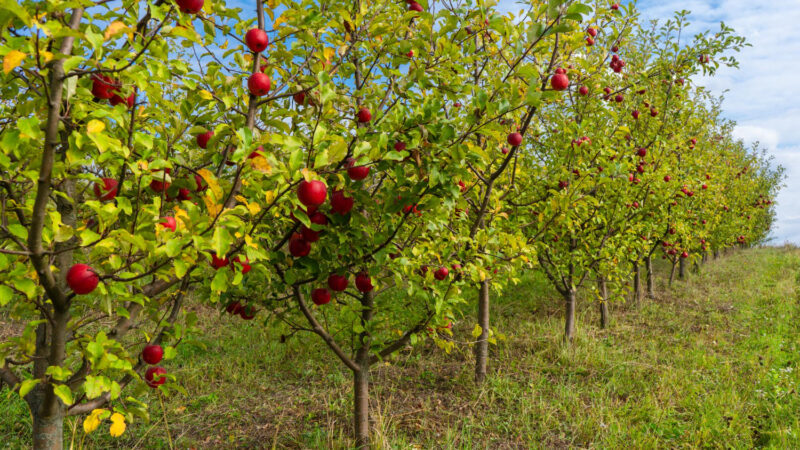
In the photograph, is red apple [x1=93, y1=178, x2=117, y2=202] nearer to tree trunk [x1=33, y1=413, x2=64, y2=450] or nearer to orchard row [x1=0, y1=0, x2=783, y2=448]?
orchard row [x1=0, y1=0, x2=783, y2=448]

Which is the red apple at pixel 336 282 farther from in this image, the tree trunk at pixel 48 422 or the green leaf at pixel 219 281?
the tree trunk at pixel 48 422

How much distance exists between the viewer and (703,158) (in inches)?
360

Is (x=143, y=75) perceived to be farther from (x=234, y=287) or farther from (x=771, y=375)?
(x=771, y=375)

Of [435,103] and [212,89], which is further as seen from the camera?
[212,89]

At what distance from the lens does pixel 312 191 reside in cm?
181

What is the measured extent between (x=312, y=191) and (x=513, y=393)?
154 inches

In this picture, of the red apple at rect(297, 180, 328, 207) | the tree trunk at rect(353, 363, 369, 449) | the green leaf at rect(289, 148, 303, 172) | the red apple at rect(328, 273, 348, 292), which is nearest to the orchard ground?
the tree trunk at rect(353, 363, 369, 449)

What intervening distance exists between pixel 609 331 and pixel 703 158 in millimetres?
4909

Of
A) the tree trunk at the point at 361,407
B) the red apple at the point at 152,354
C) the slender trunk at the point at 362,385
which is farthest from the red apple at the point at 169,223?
the tree trunk at the point at 361,407

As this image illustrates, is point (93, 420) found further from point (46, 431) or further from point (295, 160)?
point (295, 160)

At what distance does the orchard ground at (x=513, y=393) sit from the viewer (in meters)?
3.94

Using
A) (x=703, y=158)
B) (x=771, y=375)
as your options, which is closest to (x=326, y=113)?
(x=771, y=375)

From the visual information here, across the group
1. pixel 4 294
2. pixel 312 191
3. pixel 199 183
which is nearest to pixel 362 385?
pixel 199 183

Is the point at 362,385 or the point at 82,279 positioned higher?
the point at 82,279
